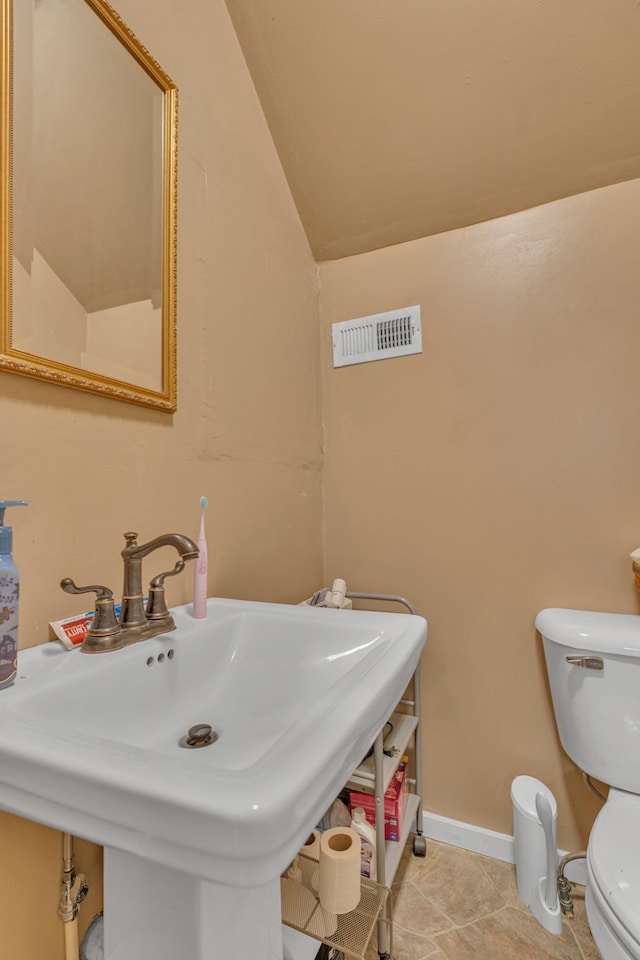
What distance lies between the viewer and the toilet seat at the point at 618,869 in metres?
0.68

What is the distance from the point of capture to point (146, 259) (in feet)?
2.92

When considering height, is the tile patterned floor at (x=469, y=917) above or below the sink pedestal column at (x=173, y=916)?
below

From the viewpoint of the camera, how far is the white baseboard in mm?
1212

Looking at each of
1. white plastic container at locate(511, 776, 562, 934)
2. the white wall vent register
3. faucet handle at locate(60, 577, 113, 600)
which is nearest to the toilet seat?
white plastic container at locate(511, 776, 562, 934)

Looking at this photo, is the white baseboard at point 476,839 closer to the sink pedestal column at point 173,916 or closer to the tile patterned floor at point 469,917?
the tile patterned floor at point 469,917

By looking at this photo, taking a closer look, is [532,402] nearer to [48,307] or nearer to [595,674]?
[595,674]

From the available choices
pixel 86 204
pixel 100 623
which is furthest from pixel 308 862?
pixel 86 204

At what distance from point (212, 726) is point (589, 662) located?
2.99 feet

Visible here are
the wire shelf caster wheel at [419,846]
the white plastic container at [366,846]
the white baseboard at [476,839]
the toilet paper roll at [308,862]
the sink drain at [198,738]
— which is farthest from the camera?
the wire shelf caster wheel at [419,846]

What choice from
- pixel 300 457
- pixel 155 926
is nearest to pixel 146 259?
pixel 300 457

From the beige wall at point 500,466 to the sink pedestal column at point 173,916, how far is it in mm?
968

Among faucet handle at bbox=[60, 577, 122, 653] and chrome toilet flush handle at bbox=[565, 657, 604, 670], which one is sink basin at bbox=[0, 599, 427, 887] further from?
chrome toilet flush handle at bbox=[565, 657, 604, 670]

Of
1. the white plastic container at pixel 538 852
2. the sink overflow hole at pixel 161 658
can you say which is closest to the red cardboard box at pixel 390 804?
the white plastic container at pixel 538 852

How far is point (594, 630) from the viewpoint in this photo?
3.59ft
